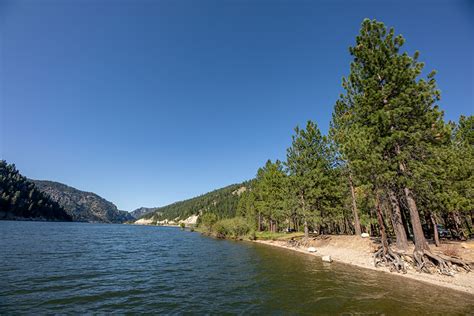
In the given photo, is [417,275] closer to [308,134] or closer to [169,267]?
[169,267]

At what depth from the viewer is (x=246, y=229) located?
203 feet

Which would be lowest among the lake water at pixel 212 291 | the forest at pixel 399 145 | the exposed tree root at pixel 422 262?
the lake water at pixel 212 291

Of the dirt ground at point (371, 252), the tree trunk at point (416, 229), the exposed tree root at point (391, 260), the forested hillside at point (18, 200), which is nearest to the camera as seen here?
the dirt ground at point (371, 252)

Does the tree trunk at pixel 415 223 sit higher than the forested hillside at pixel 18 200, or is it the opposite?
the forested hillside at pixel 18 200

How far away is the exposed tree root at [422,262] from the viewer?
17438 mm

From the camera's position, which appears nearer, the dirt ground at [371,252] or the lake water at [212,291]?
the lake water at [212,291]

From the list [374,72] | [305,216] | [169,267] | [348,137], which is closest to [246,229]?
[305,216]

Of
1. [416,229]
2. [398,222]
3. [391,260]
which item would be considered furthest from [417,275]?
[398,222]

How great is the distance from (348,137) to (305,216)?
21865 millimetres

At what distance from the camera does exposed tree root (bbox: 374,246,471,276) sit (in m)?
17.4

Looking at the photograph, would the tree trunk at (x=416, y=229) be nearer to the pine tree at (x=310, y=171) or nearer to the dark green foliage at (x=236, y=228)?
the pine tree at (x=310, y=171)

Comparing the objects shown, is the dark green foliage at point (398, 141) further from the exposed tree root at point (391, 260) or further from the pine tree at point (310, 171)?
the pine tree at point (310, 171)

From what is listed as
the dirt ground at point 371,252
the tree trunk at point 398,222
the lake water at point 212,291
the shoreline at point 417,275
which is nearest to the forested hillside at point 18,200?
the lake water at point 212,291

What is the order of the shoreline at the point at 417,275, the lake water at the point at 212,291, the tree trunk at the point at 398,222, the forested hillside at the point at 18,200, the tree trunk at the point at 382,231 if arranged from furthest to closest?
the forested hillside at the point at 18,200 → the tree trunk at the point at 398,222 → the tree trunk at the point at 382,231 → the shoreline at the point at 417,275 → the lake water at the point at 212,291
